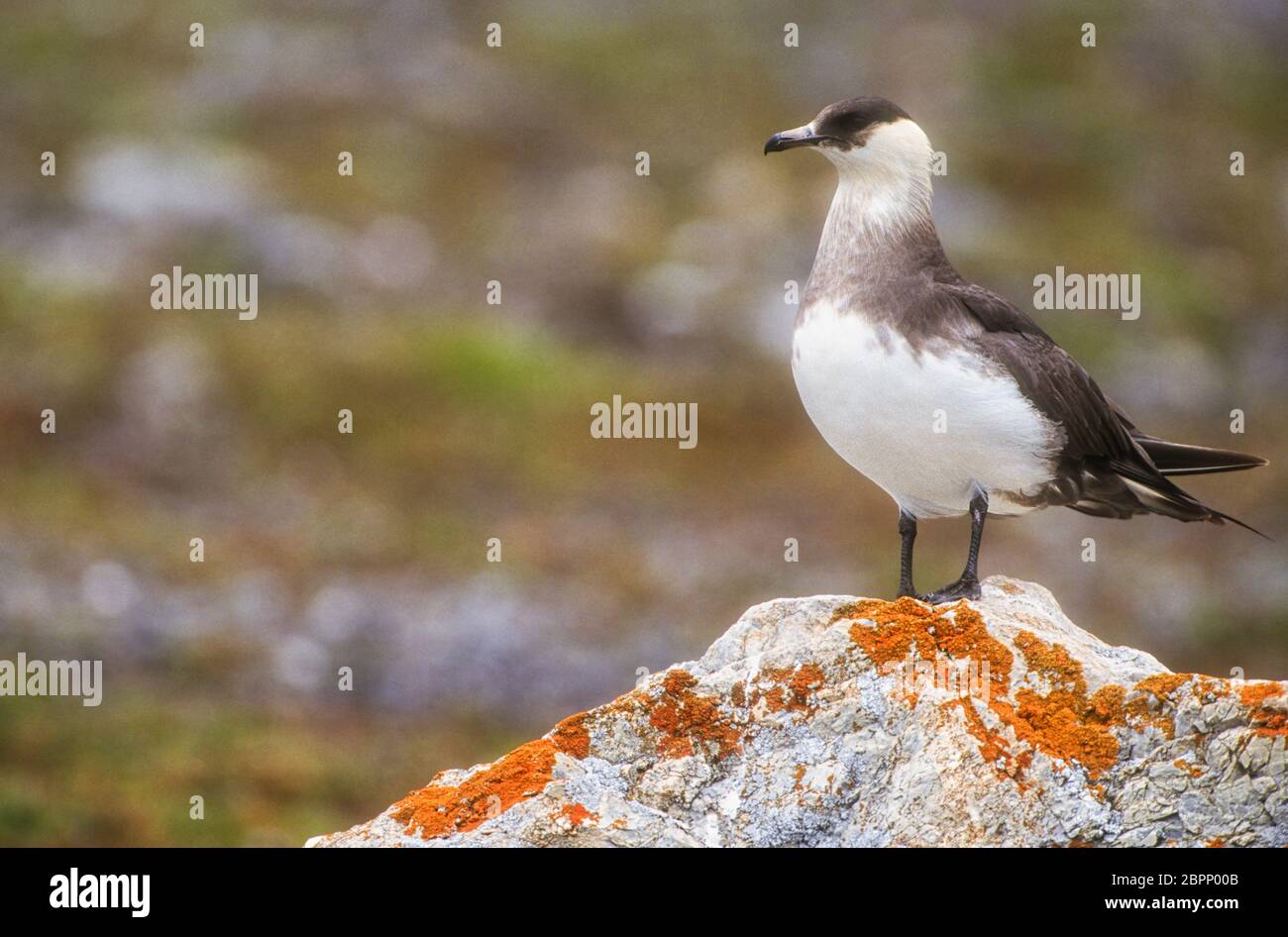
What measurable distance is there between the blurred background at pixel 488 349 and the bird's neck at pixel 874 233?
7481 millimetres

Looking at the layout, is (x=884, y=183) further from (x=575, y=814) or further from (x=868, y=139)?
(x=575, y=814)

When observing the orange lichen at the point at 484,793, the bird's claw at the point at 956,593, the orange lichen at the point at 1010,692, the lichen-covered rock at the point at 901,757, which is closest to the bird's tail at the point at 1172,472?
the bird's claw at the point at 956,593

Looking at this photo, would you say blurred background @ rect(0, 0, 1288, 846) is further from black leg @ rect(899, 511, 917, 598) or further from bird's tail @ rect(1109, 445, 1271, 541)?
bird's tail @ rect(1109, 445, 1271, 541)

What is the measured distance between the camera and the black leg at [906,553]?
849 centimetres

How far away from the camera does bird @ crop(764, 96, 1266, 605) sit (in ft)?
26.3

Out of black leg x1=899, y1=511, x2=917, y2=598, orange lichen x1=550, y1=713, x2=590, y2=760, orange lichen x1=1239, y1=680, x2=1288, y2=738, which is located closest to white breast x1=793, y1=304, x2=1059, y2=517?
A: black leg x1=899, y1=511, x2=917, y2=598

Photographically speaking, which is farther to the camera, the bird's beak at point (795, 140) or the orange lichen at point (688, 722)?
the bird's beak at point (795, 140)

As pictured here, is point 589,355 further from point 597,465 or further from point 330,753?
point 330,753

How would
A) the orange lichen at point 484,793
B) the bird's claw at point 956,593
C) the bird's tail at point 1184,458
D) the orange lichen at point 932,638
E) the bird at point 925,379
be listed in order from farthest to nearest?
the bird's tail at point 1184,458
the bird at point 925,379
the bird's claw at point 956,593
the orange lichen at point 932,638
the orange lichen at point 484,793

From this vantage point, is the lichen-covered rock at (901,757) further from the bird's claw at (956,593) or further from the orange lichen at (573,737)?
the bird's claw at (956,593)

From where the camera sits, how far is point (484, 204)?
30250mm

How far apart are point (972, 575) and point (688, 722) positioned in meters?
2.04

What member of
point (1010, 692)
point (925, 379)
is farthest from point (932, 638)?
point (925, 379)

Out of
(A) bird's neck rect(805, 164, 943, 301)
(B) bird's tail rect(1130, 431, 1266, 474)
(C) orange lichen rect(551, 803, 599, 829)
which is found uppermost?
(A) bird's neck rect(805, 164, 943, 301)
